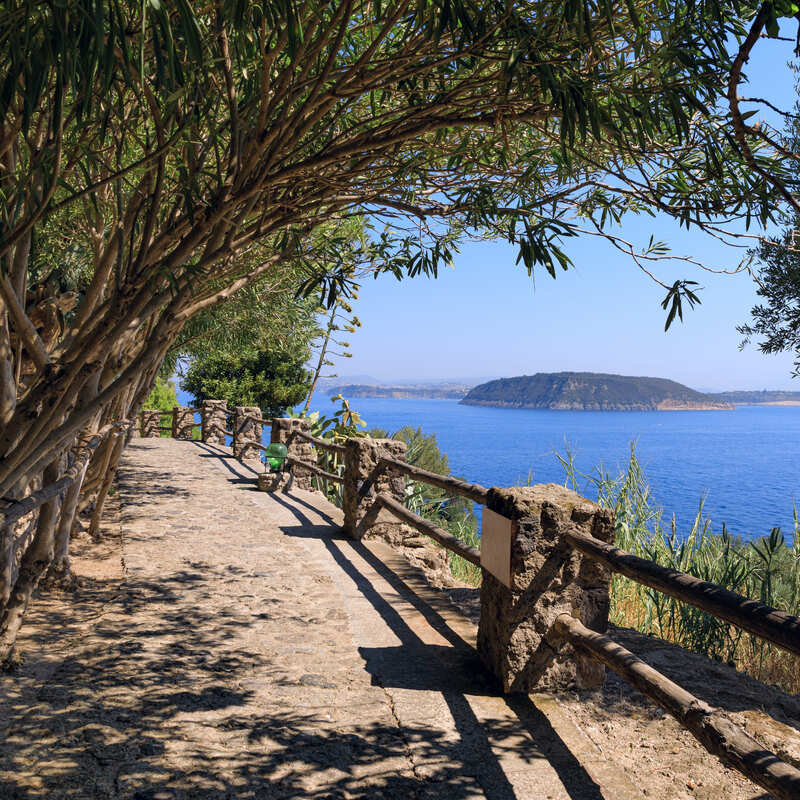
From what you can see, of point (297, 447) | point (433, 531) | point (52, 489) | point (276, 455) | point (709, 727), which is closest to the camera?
point (709, 727)

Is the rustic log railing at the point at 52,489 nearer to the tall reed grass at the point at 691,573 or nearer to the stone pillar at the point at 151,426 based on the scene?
the tall reed grass at the point at 691,573

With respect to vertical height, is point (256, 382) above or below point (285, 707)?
above

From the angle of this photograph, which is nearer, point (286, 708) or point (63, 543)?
point (286, 708)

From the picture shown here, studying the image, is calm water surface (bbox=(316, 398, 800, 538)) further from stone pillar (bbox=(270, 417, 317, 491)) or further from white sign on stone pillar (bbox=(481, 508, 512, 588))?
white sign on stone pillar (bbox=(481, 508, 512, 588))

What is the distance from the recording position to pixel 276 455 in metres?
12.3

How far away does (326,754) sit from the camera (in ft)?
10.4

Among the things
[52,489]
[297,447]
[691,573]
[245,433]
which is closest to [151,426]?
[245,433]

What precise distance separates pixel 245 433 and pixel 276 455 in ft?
18.6

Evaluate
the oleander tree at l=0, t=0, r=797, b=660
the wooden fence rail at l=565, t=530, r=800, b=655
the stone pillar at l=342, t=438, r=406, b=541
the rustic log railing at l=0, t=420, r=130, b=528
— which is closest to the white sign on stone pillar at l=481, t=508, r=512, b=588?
the wooden fence rail at l=565, t=530, r=800, b=655

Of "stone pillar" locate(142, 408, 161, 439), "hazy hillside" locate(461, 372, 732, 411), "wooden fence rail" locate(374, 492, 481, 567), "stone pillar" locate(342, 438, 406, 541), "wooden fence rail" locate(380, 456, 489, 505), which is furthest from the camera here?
"hazy hillside" locate(461, 372, 732, 411)

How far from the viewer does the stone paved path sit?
9.66 feet

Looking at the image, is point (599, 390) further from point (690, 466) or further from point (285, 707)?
point (285, 707)

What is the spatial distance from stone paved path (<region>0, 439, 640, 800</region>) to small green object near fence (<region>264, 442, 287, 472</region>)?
5817 mm

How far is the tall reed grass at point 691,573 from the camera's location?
513cm
